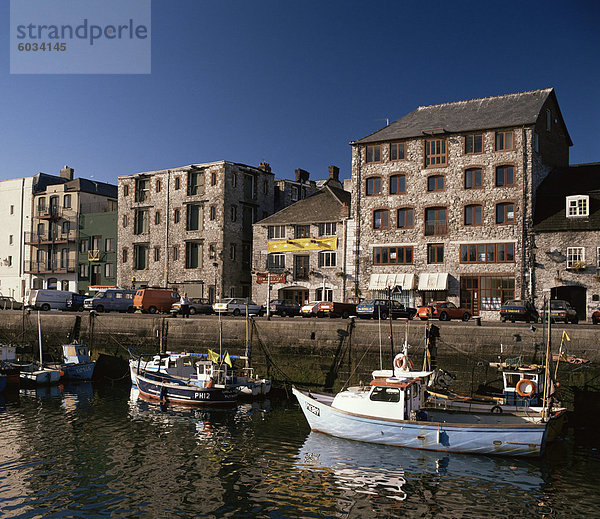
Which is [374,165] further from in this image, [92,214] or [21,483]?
[21,483]

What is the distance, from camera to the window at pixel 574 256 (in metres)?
40.9

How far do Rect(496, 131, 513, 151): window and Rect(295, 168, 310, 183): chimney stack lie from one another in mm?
27330

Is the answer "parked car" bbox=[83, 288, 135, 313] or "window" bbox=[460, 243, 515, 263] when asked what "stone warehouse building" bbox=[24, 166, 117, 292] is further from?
"window" bbox=[460, 243, 515, 263]

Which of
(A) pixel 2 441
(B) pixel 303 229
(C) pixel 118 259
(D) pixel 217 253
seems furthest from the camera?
(C) pixel 118 259

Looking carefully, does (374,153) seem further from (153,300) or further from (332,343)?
(332,343)

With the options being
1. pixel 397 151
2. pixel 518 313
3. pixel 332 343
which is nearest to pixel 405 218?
pixel 397 151

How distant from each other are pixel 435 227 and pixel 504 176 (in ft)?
20.9

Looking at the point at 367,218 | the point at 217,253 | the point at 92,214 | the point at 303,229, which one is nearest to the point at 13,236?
the point at 92,214

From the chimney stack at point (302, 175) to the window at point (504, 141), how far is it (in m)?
27.3

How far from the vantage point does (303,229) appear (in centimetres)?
5256

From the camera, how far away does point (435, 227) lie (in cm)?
4653

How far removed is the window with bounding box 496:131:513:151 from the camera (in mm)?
44250

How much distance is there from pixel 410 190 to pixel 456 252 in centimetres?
631

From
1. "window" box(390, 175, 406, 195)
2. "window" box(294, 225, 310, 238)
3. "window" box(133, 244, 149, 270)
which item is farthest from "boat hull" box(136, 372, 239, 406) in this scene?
"window" box(133, 244, 149, 270)
